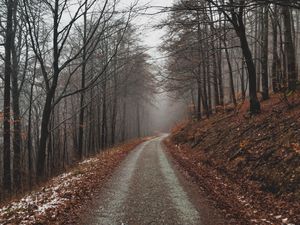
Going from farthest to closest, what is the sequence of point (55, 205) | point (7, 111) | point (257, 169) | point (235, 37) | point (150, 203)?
1. point (235, 37)
2. point (7, 111)
3. point (257, 169)
4. point (150, 203)
5. point (55, 205)

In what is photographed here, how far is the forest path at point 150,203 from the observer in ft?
21.0

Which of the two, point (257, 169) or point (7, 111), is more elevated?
point (7, 111)

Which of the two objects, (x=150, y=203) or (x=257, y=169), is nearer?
(x=150, y=203)

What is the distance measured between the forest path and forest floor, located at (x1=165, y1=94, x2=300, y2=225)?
59 centimetres

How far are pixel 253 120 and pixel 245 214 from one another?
24.5ft

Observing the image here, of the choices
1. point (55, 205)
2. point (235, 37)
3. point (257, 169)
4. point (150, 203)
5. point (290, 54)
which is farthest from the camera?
point (235, 37)

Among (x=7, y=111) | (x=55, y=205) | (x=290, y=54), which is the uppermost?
(x=290, y=54)

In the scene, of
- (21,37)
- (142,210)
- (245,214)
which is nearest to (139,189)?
(142,210)

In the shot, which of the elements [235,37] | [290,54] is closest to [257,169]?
[290,54]

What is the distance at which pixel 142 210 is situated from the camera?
23.1 ft

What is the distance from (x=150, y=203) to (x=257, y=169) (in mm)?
3763

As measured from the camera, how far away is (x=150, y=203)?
7625 millimetres

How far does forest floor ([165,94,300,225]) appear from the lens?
6770 mm

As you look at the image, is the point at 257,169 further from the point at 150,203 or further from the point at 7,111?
the point at 7,111
